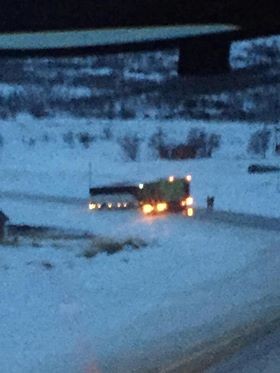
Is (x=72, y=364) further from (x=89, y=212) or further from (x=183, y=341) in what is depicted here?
(x=89, y=212)

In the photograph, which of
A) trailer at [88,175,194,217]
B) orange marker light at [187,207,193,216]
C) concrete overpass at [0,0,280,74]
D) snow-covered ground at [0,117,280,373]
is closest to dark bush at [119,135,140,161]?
snow-covered ground at [0,117,280,373]

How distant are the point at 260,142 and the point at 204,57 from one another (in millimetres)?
66470

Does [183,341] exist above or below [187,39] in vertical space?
below

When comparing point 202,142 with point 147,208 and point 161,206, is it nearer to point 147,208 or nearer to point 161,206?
point 161,206

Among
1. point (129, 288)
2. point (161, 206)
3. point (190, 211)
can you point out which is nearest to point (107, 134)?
point (161, 206)

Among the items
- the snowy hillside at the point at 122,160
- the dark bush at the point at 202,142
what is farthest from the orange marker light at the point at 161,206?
the dark bush at the point at 202,142

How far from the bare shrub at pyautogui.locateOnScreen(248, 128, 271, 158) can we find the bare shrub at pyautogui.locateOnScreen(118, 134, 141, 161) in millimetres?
6984

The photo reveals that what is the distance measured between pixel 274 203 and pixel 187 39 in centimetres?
3494

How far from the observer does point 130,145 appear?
73438 mm

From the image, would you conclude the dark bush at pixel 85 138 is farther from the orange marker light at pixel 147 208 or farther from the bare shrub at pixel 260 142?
the orange marker light at pixel 147 208

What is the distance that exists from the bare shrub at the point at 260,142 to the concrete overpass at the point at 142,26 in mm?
61609

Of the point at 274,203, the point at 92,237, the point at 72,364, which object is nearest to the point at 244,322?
the point at 72,364

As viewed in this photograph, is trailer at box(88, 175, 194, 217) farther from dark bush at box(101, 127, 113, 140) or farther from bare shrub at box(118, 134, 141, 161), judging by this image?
dark bush at box(101, 127, 113, 140)

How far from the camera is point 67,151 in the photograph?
2830 inches
